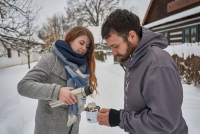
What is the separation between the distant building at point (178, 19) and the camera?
797cm

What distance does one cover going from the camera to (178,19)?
854cm

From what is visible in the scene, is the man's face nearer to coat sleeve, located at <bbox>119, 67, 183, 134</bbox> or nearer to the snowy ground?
coat sleeve, located at <bbox>119, 67, 183, 134</bbox>

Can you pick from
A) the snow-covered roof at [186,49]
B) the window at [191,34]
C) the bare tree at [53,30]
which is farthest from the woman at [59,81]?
the bare tree at [53,30]

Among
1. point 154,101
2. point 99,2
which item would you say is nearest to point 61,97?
point 154,101

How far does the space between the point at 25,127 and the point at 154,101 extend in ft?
11.7

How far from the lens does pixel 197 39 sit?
28.1ft

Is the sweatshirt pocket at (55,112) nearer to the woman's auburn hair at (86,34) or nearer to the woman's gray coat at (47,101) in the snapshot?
the woman's gray coat at (47,101)

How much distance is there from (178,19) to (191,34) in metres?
1.63

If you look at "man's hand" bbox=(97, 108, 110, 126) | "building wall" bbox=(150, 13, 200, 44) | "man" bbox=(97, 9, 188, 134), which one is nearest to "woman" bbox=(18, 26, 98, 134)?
"man's hand" bbox=(97, 108, 110, 126)

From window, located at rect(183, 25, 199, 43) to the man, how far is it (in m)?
9.59

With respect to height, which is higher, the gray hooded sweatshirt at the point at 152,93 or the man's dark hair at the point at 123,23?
the man's dark hair at the point at 123,23

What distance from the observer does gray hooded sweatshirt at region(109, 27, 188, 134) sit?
0.95 metres

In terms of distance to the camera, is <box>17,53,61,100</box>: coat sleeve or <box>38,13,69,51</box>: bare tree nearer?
<box>17,53,61,100</box>: coat sleeve

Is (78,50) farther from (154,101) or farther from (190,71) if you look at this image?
(190,71)
